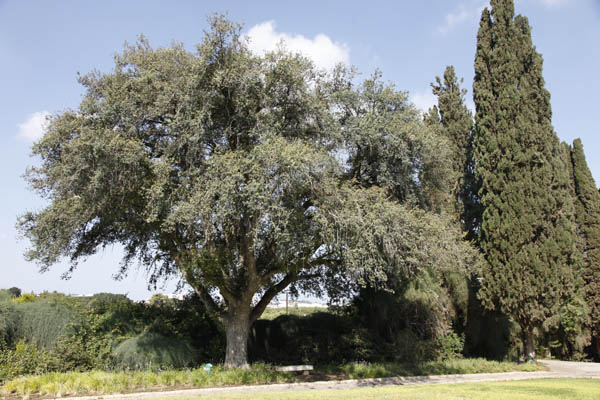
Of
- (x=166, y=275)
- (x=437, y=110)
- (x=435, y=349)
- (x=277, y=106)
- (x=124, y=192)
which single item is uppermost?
(x=437, y=110)

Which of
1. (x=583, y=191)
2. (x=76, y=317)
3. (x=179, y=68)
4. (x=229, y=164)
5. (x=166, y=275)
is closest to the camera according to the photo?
(x=229, y=164)

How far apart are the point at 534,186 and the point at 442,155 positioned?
18.3 feet

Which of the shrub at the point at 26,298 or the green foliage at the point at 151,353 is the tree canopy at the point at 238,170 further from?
the shrub at the point at 26,298

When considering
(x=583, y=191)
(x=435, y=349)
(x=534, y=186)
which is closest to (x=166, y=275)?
(x=435, y=349)

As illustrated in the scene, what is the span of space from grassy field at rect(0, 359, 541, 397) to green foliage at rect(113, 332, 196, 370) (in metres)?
0.80

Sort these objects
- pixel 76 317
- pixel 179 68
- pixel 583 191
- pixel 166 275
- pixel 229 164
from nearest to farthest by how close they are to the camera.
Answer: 1. pixel 229 164
2. pixel 179 68
3. pixel 76 317
4. pixel 166 275
5. pixel 583 191

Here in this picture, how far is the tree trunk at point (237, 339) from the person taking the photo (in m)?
14.1

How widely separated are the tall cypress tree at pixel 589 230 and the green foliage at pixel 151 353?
20.4 meters

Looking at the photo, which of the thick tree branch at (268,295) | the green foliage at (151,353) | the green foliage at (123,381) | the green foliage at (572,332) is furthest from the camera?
the green foliage at (572,332)

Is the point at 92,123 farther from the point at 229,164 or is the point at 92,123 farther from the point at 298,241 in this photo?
the point at 298,241

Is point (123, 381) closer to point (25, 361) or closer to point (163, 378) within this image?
point (163, 378)

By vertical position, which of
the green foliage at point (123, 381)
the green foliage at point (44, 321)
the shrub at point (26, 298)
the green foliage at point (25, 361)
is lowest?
the green foliage at point (123, 381)

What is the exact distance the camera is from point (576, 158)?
2525 centimetres

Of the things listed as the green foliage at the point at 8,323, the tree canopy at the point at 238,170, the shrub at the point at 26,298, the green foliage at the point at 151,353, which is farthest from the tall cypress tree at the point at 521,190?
the shrub at the point at 26,298
